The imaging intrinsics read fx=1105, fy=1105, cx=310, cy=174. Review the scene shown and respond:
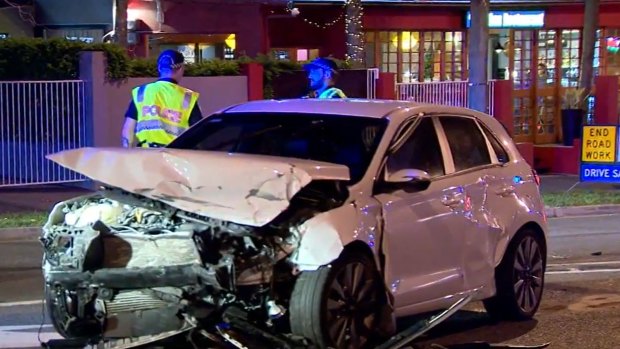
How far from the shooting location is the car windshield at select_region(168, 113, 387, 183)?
717 cm

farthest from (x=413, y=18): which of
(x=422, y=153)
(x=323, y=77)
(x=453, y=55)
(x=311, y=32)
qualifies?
(x=422, y=153)

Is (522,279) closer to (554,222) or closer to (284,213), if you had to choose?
(284,213)

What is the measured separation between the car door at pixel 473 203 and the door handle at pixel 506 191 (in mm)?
159

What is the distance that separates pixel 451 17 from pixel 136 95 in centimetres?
1959

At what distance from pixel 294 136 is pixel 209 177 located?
136 cm

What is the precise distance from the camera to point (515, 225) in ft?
26.8

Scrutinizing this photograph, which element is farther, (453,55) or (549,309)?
(453,55)

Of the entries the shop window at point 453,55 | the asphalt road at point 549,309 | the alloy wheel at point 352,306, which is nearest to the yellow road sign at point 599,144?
the asphalt road at point 549,309

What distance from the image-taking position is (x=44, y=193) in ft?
57.7

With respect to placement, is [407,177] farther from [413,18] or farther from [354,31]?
[413,18]

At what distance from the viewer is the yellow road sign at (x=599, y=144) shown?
17.5m

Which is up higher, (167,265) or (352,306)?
(167,265)

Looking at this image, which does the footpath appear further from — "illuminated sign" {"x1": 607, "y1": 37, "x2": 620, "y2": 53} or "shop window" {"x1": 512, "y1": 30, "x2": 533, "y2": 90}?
"illuminated sign" {"x1": 607, "y1": 37, "x2": 620, "y2": 53}

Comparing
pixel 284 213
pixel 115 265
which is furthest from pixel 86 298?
pixel 284 213
